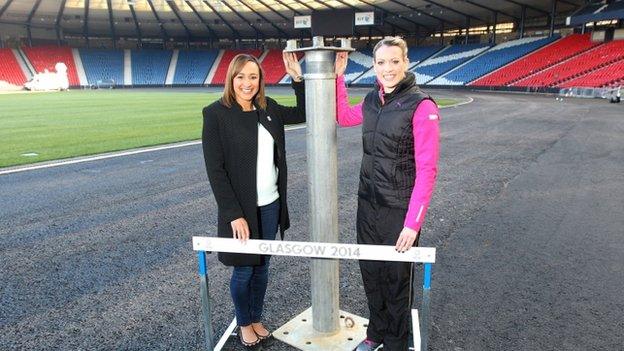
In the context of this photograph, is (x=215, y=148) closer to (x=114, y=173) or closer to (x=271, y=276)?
(x=271, y=276)

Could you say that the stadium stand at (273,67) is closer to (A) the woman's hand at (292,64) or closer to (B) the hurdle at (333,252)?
(A) the woman's hand at (292,64)

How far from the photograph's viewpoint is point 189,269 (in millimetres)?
3975

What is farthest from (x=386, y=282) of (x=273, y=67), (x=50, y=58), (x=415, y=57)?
(x=50, y=58)

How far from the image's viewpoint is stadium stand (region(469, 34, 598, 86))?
36656 millimetres

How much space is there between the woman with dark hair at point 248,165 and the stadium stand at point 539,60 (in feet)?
128

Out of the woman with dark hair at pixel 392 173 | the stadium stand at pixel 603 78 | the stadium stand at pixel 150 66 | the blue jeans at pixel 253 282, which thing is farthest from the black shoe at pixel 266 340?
the stadium stand at pixel 150 66

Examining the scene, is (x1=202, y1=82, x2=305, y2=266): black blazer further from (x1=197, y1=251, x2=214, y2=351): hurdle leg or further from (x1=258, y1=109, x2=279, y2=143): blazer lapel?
(x1=197, y1=251, x2=214, y2=351): hurdle leg

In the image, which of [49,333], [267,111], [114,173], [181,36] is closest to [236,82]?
[267,111]

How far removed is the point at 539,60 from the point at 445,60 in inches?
461

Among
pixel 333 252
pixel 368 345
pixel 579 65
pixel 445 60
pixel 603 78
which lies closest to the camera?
pixel 333 252

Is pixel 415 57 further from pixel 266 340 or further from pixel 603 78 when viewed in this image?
pixel 266 340

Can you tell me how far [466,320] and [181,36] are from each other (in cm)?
6598

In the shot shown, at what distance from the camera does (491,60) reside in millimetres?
43031

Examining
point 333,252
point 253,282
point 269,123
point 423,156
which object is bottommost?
Answer: point 253,282
